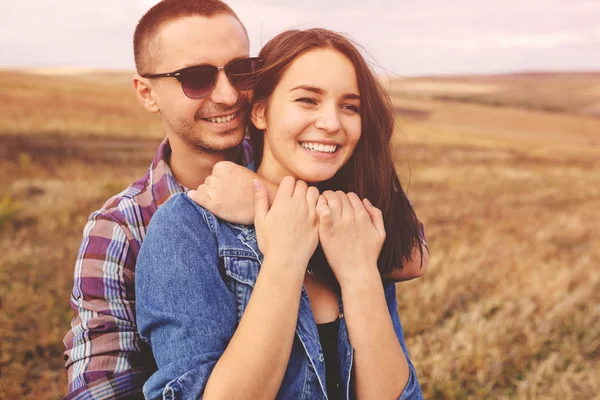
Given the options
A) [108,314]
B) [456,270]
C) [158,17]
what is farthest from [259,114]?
[456,270]

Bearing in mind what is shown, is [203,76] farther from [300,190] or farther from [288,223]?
[288,223]

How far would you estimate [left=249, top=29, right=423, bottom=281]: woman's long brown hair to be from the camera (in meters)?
2.26

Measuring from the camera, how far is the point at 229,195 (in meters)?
2.11

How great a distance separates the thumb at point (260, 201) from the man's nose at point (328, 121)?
1.14ft

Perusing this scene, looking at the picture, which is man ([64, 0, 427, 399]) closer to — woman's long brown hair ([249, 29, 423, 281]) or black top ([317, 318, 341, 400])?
woman's long brown hair ([249, 29, 423, 281])

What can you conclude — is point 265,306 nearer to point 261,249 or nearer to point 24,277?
point 261,249

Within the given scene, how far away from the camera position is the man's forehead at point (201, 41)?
307 centimetres

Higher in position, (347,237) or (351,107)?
(351,107)

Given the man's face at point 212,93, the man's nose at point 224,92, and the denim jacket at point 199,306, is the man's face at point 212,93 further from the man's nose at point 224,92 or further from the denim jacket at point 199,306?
the denim jacket at point 199,306

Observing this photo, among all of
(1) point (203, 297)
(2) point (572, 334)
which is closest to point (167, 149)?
(1) point (203, 297)

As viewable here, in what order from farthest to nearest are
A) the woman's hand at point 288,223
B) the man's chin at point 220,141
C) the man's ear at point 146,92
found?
the man's ear at point 146,92, the man's chin at point 220,141, the woman's hand at point 288,223

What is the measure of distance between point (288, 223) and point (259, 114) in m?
0.75

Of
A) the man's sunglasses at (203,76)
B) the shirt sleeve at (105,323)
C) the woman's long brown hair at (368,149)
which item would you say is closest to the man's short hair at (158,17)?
the man's sunglasses at (203,76)

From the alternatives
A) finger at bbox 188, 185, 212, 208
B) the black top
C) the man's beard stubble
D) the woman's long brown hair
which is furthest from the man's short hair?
the black top
